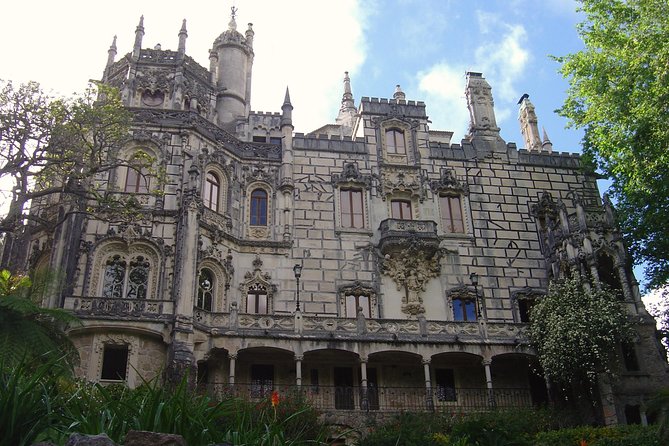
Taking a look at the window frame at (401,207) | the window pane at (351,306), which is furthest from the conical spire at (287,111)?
the window pane at (351,306)

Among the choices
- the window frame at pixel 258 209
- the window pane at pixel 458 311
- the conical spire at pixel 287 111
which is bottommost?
the window pane at pixel 458 311

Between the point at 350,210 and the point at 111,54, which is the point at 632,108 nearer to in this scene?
the point at 350,210

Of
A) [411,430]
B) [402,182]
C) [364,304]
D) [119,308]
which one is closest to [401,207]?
[402,182]

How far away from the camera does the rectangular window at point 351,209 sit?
30.1 m

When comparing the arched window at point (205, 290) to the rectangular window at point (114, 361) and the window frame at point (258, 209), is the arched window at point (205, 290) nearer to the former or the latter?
the window frame at point (258, 209)

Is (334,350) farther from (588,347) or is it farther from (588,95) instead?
(588,95)

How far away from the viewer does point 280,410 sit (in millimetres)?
17016

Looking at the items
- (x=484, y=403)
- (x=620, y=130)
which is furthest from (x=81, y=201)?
(x=620, y=130)

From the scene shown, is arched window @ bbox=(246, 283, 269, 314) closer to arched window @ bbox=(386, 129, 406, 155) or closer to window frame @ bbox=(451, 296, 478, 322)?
window frame @ bbox=(451, 296, 478, 322)

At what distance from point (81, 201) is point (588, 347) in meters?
19.2

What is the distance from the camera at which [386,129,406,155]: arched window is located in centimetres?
3235

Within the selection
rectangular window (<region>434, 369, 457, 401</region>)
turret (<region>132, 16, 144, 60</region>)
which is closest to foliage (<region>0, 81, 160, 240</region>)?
turret (<region>132, 16, 144, 60</region>)

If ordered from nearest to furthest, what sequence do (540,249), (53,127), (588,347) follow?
(53,127)
(588,347)
(540,249)

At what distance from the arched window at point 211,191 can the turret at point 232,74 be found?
21.7 ft
